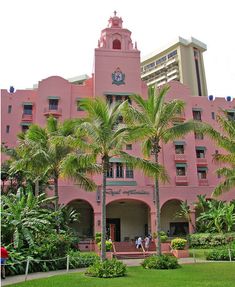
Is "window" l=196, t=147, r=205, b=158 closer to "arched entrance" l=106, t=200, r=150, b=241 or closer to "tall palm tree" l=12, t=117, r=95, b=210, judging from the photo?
"arched entrance" l=106, t=200, r=150, b=241

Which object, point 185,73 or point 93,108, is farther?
point 185,73

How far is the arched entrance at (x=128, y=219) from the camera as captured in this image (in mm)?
37562

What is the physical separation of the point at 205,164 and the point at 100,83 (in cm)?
1506

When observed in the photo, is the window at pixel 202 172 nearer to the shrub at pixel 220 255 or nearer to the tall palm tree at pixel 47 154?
the shrub at pixel 220 255

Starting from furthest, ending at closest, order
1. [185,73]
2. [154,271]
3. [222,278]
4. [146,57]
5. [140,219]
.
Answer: [146,57] → [185,73] → [140,219] → [154,271] → [222,278]

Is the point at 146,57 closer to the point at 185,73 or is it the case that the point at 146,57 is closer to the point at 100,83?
the point at 185,73

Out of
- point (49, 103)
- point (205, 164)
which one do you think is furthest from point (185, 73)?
point (49, 103)

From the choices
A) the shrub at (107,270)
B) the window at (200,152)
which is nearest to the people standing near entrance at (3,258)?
the shrub at (107,270)

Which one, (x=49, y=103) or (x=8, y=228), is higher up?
(x=49, y=103)

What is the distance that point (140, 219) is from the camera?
3859 centimetres

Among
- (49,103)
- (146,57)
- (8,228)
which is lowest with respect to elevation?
(8,228)

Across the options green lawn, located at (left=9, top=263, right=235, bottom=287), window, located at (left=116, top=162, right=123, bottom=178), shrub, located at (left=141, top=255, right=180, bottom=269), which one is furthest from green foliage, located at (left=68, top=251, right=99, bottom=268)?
window, located at (left=116, top=162, right=123, bottom=178)

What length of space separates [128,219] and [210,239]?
1066 cm

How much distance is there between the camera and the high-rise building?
70.7m
